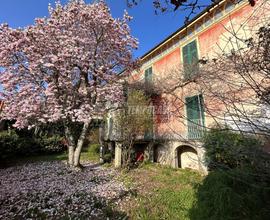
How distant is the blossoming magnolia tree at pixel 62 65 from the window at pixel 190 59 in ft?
11.3

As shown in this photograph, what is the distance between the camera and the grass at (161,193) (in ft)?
19.5

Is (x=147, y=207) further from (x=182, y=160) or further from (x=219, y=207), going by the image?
(x=182, y=160)

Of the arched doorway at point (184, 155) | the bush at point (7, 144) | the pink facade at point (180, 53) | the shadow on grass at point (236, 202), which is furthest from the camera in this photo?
the bush at point (7, 144)

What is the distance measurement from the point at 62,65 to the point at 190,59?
6.59 meters

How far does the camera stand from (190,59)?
12016 millimetres

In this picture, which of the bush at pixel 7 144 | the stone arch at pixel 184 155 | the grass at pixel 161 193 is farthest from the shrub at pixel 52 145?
the stone arch at pixel 184 155

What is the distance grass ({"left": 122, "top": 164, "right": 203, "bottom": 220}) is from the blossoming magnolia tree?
3.68 metres

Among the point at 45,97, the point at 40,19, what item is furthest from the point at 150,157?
the point at 40,19

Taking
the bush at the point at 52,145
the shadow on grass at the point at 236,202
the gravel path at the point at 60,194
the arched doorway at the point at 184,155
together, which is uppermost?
the bush at the point at 52,145

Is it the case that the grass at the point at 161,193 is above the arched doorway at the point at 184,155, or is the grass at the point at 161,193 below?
below

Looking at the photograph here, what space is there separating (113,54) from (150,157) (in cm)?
615

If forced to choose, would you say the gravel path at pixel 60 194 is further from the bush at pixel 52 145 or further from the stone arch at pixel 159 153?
the bush at pixel 52 145

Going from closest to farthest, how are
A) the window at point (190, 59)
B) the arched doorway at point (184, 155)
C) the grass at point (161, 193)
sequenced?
the grass at point (161, 193) → the window at point (190, 59) → the arched doorway at point (184, 155)

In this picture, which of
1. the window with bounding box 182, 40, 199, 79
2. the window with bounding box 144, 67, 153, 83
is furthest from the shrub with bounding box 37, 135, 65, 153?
the window with bounding box 182, 40, 199, 79
